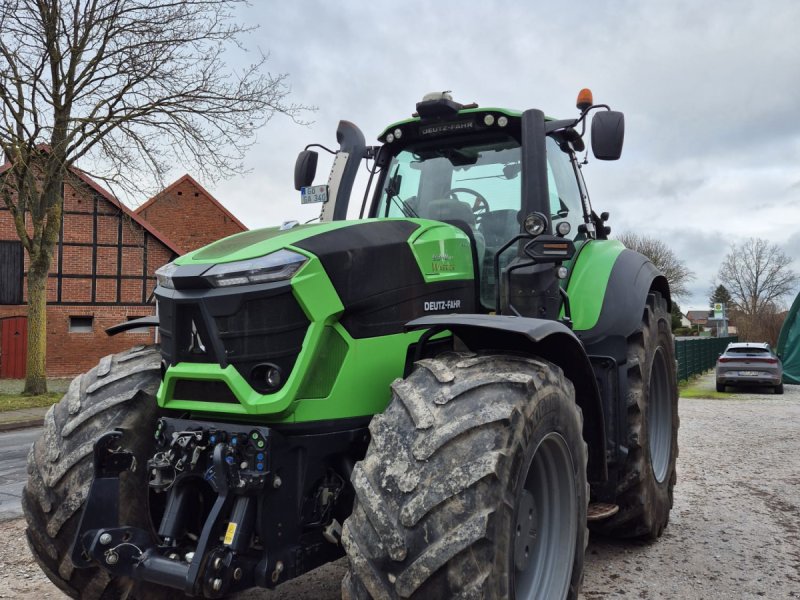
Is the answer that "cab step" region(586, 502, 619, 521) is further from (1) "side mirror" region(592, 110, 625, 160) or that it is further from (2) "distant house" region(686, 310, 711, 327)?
(2) "distant house" region(686, 310, 711, 327)

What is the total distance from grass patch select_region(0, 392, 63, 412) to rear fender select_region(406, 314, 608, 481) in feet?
44.7

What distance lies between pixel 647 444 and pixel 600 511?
2.43ft

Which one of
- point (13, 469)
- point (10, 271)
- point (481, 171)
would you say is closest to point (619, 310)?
point (481, 171)

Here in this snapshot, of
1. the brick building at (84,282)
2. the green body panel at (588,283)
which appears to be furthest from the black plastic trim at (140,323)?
the brick building at (84,282)

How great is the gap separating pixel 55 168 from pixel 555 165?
45.6 feet

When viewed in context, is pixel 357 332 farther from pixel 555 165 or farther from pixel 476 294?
pixel 555 165

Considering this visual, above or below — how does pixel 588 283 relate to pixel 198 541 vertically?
above

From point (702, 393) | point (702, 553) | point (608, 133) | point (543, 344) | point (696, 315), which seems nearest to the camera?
point (543, 344)

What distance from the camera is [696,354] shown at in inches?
992

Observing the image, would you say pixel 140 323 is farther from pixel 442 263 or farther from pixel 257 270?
pixel 442 263

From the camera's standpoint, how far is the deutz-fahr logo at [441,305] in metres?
3.33

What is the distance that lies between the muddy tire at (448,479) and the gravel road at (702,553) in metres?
1.62

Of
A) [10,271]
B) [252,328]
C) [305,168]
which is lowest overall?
[252,328]

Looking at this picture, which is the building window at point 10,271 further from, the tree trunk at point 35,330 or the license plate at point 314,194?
the license plate at point 314,194
